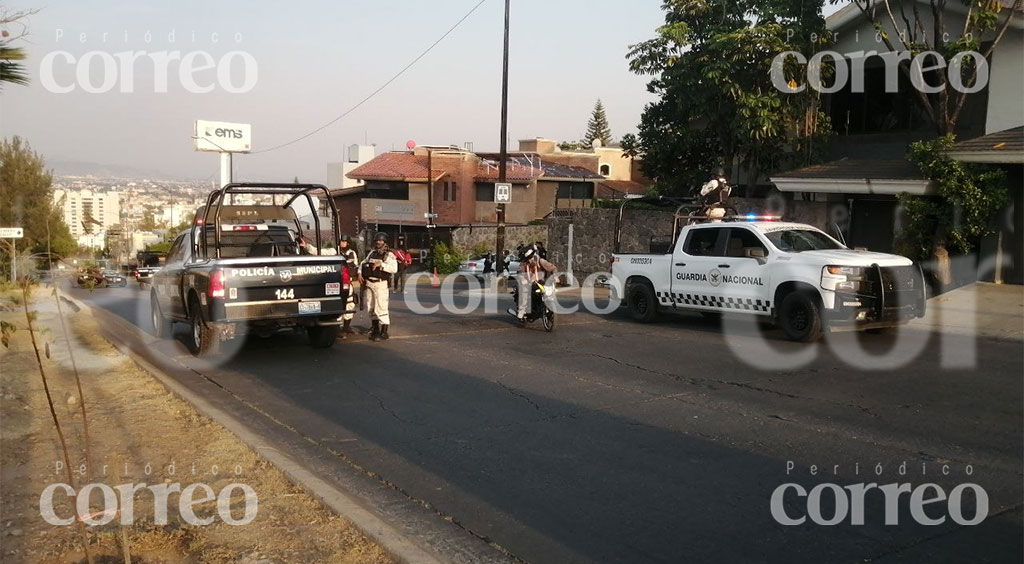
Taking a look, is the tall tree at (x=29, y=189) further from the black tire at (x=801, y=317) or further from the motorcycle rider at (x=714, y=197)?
the black tire at (x=801, y=317)

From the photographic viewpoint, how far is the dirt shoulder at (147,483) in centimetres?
511

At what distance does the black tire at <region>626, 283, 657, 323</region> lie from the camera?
15.5 meters

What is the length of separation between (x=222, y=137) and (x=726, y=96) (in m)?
44.6

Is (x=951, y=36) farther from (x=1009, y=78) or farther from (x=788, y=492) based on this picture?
(x=788, y=492)

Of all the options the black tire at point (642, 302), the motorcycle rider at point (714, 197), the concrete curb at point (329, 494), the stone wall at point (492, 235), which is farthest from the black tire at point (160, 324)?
the stone wall at point (492, 235)

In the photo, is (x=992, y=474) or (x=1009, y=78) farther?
(x=1009, y=78)

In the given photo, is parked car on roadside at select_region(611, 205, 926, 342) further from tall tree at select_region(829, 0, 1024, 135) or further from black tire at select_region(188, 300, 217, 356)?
black tire at select_region(188, 300, 217, 356)

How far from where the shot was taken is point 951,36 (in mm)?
19516

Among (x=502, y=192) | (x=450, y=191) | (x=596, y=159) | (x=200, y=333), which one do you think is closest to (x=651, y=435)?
(x=200, y=333)

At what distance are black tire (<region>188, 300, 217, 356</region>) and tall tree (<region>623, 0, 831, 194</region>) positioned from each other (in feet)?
46.6

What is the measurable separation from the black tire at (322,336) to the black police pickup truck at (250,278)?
15 millimetres

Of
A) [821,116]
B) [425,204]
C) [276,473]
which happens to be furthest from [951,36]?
[425,204]

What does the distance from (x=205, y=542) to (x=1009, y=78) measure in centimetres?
1879

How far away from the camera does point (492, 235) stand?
45.7 meters
